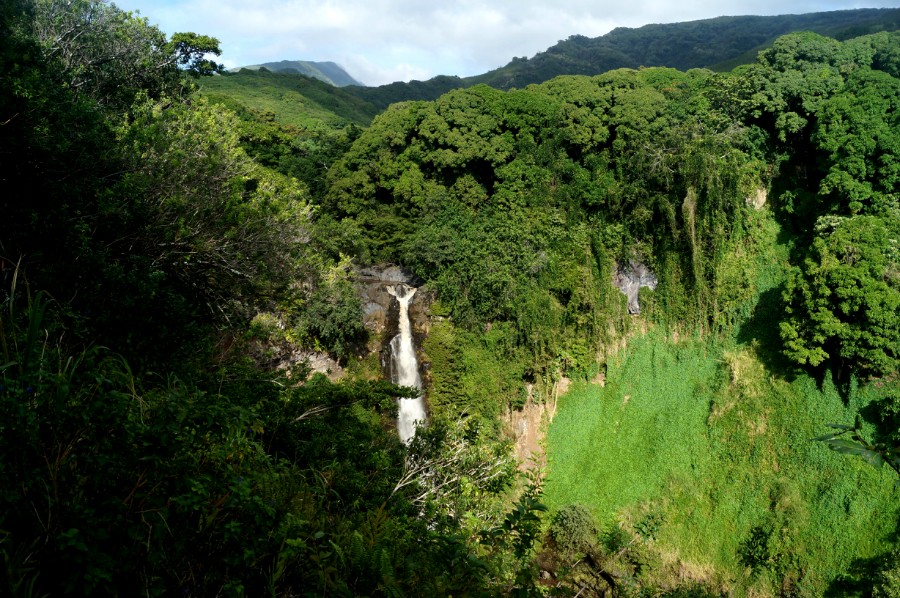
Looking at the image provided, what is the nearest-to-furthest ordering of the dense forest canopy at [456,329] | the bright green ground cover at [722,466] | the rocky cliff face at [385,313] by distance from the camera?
the dense forest canopy at [456,329] < the bright green ground cover at [722,466] < the rocky cliff face at [385,313]

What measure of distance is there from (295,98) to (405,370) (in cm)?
3032

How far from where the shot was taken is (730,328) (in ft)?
45.3

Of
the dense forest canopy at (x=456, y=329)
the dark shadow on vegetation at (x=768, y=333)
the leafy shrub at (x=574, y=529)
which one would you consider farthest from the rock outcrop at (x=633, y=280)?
the leafy shrub at (x=574, y=529)

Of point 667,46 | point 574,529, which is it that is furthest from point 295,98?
point 667,46

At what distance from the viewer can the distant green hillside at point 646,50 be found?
4716 cm

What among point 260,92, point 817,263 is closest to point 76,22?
point 817,263

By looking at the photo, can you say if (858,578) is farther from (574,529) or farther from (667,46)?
(667,46)

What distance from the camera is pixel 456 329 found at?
15.2 metres

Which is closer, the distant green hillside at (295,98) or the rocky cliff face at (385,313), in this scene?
the rocky cliff face at (385,313)

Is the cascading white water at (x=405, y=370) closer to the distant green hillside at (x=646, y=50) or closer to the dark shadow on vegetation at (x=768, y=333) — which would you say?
the dark shadow on vegetation at (x=768, y=333)

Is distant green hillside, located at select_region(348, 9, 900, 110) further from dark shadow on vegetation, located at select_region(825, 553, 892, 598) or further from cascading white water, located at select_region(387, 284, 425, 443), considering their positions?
dark shadow on vegetation, located at select_region(825, 553, 892, 598)

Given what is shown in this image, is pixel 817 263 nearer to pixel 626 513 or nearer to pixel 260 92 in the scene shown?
pixel 626 513

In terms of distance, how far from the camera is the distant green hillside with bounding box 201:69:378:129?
34.0 metres

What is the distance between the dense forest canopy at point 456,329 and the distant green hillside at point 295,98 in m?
11.4
